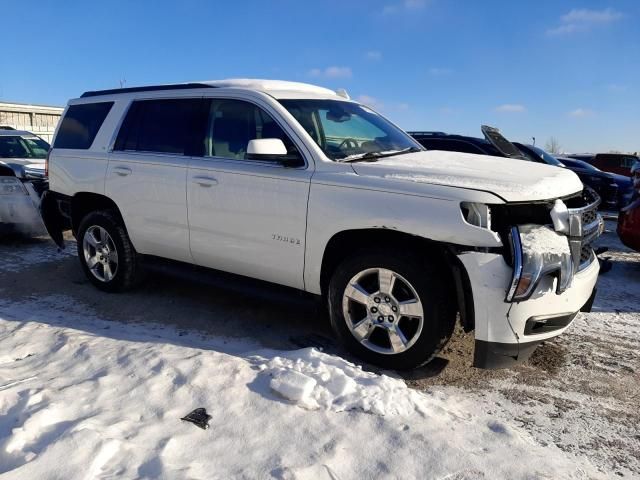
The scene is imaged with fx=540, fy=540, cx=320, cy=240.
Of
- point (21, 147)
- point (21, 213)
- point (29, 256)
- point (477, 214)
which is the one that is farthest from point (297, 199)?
point (21, 147)

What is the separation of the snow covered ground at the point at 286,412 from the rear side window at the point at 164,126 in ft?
5.35

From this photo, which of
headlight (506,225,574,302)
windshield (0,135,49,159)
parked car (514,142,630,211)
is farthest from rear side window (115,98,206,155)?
parked car (514,142,630,211)

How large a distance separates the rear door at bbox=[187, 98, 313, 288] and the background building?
35050 mm

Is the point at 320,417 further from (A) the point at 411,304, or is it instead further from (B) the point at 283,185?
(B) the point at 283,185

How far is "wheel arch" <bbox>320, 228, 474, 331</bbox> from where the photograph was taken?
3.29 meters

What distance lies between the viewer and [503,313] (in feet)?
10.3

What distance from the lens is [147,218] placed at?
191 inches

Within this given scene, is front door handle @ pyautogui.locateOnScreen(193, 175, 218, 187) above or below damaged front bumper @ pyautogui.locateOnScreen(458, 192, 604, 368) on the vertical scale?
above

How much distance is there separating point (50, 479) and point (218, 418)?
0.86 metres

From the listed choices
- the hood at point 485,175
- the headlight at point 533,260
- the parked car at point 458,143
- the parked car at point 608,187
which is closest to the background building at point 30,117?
the parked car at point 458,143

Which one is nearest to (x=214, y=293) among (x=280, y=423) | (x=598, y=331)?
(x=280, y=423)

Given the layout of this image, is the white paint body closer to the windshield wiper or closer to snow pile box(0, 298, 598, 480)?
the windshield wiper

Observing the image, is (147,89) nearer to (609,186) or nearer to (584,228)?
(584,228)

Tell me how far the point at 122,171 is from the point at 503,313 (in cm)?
358
